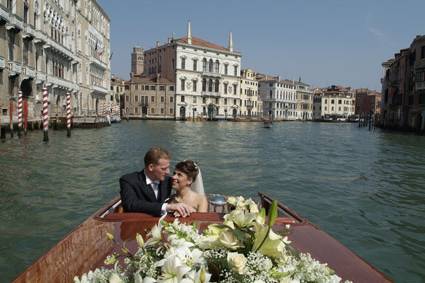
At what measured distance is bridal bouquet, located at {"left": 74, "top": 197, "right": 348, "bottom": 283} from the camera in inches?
50.7

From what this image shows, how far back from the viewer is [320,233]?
2.98 metres

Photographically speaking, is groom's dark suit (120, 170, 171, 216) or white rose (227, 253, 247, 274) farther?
groom's dark suit (120, 170, 171, 216)

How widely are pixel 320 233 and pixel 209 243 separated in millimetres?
1780

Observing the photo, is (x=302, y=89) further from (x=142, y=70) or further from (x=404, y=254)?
(x=404, y=254)

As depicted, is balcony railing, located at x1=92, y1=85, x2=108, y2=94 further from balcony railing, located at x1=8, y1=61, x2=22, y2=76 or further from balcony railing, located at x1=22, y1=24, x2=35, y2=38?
balcony railing, located at x1=8, y1=61, x2=22, y2=76

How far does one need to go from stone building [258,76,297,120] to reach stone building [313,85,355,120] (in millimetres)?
8196

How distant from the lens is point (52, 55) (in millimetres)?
25719

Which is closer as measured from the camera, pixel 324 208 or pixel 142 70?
pixel 324 208

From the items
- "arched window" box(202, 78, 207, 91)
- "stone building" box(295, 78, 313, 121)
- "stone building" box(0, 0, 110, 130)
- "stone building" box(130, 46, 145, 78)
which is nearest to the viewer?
"stone building" box(0, 0, 110, 130)

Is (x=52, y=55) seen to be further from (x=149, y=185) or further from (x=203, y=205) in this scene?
(x=203, y=205)

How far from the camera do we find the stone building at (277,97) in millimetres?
76938

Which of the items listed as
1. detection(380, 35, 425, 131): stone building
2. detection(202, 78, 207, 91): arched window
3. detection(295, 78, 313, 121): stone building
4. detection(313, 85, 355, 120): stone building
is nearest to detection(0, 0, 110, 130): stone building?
detection(202, 78, 207, 91): arched window

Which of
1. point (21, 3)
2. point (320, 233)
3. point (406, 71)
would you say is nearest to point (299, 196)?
point (320, 233)

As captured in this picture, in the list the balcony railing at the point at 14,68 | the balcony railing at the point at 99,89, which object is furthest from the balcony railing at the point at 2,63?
the balcony railing at the point at 99,89
